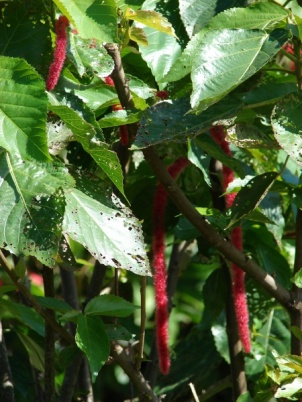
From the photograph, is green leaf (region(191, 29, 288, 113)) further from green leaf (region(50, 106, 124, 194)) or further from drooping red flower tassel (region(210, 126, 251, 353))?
drooping red flower tassel (region(210, 126, 251, 353))

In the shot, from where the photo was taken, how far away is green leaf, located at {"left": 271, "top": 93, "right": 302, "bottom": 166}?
110cm

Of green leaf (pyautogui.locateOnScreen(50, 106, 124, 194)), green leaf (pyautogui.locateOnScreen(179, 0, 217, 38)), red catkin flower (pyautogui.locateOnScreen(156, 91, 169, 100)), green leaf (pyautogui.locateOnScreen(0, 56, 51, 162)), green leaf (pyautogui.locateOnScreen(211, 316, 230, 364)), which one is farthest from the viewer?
green leaf (pyautogui.locateOnScreen(211, 316, 230, 364))

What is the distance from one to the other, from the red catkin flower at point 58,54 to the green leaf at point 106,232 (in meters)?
0.16

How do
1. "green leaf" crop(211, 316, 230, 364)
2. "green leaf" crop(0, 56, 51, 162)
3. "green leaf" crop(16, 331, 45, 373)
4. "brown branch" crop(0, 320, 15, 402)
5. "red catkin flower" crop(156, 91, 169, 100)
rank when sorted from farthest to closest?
1. "green leaf" crop(211, 316, 230, 364)
2. "green leaf" crop(16, 331, 45, 373)
3. "brown branch" crop(0, 320, 15, 402)
4. "red catkin flower" crop(156, 91, 169, 100)
5. "green leaf" crop(0, 56, 51, 162)

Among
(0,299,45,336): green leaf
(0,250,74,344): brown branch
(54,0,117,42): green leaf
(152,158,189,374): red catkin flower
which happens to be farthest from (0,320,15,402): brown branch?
(54,0,117,42): green leaf

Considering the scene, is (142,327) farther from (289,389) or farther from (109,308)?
(289,389)

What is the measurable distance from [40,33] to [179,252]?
817mm

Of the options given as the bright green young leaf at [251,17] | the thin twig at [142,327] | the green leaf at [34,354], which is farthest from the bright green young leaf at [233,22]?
the green leaf at [34,354]

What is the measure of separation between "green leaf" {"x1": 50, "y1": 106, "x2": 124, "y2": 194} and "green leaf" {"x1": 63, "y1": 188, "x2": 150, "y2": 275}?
77 mm

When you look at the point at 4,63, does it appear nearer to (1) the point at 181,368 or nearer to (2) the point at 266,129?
(2) the point at 266,129

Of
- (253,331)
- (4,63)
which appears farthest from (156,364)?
(4,63)

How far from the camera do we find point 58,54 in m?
1.13

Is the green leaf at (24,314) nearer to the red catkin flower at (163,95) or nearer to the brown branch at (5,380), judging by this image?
the brown branch at (5,380)

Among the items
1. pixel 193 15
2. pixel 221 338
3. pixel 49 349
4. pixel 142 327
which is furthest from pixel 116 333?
pixel 221 338
